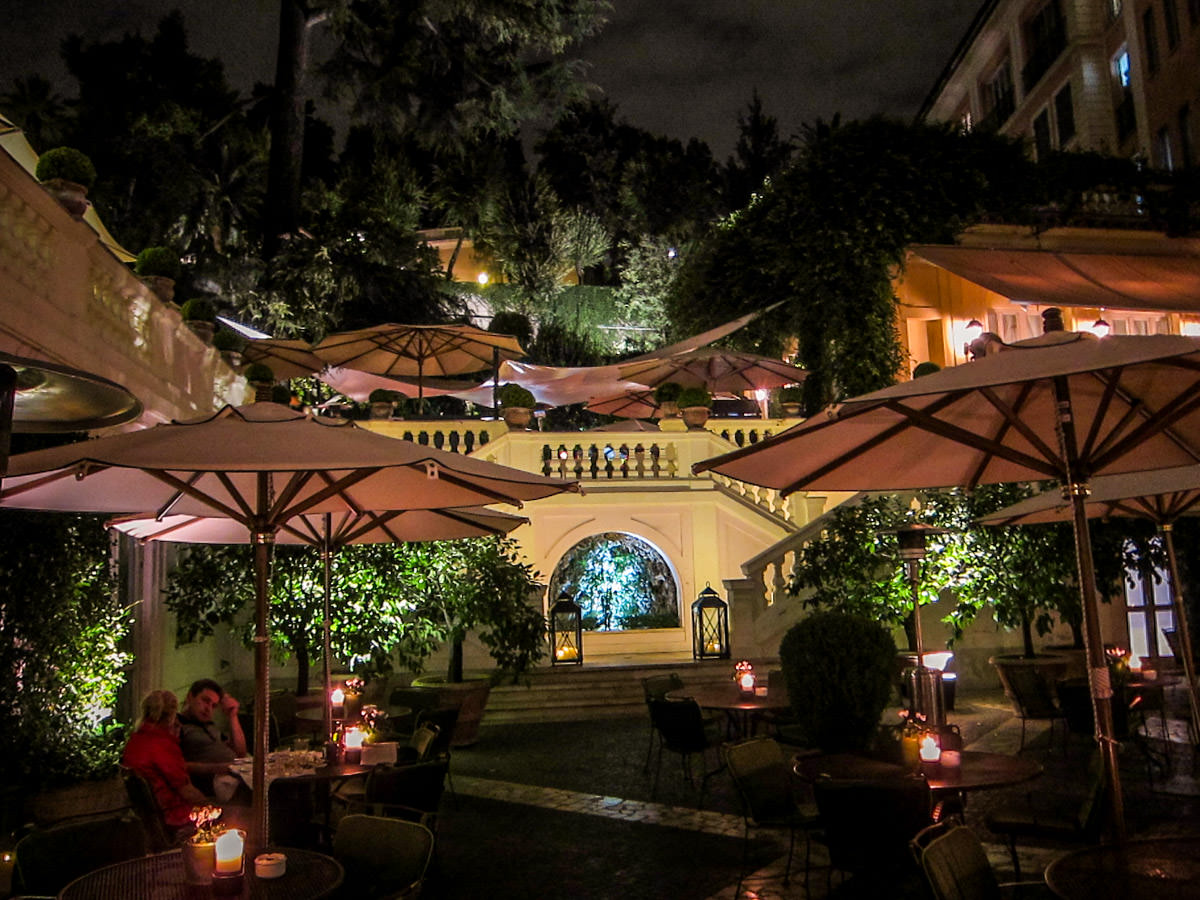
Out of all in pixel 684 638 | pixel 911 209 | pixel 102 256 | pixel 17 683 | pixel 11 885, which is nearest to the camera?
pixel 11 885

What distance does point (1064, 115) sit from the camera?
2738 cm

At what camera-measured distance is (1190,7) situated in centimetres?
2134

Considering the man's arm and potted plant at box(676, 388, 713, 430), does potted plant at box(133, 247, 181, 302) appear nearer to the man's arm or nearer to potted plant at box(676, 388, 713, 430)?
the man's arm

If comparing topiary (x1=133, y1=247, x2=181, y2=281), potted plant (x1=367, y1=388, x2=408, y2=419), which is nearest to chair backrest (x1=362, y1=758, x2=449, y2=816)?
topiary (x1=133, y1=247, x2=181, y2=281)

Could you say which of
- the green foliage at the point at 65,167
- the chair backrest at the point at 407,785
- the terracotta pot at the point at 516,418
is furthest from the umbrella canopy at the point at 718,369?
the chair backrest at the point at 407,785

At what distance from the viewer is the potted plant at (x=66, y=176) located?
324 inches

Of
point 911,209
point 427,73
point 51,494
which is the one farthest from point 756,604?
point 427,73

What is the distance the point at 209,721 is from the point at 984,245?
47.5 feet

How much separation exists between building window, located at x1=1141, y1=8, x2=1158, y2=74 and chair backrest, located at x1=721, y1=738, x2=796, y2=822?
23.1m

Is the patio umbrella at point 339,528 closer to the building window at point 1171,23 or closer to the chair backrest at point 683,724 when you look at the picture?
the chair backrest at point 683,724

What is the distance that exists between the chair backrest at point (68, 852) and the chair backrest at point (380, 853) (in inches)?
38.8

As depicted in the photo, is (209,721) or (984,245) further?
(984,245)

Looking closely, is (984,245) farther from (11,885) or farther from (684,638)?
(11,885)

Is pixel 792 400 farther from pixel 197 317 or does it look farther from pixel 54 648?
pixel 54 648
